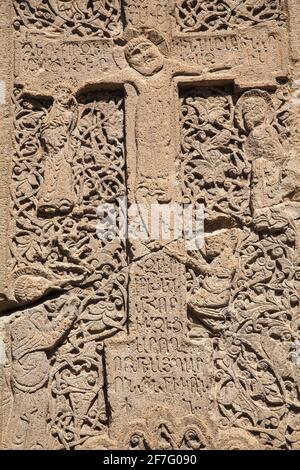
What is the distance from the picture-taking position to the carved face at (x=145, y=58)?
4.99 metres

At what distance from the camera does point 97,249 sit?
4.71 metres

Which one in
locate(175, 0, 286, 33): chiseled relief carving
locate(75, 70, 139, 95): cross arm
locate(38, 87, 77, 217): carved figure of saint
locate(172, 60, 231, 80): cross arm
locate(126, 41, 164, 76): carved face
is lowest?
locate(38, 87, 77, 217): carved figure of saint

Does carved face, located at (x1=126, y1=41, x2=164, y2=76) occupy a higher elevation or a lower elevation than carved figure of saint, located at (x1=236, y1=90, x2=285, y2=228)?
higher

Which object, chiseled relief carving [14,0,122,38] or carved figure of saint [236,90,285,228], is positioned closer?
carved figure of saint [236,90,285,228]

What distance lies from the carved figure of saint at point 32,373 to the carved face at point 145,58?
61.8 inches

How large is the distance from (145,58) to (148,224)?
1082 millimetres

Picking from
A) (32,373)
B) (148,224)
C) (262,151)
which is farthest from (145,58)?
(32,373)

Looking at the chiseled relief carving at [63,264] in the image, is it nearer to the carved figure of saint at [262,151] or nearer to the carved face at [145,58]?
the carved face at [145,58]

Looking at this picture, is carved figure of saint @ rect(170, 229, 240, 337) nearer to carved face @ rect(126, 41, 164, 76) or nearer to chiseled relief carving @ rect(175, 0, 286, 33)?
carved face @ rect(126, 41, 164, 76)

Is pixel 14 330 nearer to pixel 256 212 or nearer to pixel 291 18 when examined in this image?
pixel 256 212

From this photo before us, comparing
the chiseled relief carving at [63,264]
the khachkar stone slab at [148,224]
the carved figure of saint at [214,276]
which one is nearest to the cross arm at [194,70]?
the khachkar stone slab at [148,224]

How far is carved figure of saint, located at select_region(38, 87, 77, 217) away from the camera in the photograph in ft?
15.6

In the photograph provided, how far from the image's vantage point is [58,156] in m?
4.83

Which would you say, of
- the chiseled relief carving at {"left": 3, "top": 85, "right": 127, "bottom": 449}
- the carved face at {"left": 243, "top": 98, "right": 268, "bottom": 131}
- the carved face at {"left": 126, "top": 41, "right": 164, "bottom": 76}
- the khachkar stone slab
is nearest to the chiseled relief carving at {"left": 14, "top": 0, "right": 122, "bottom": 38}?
the khachkar stone slab
